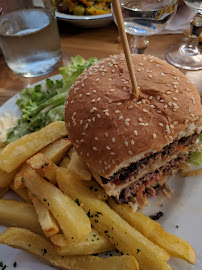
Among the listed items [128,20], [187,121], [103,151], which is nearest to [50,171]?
[103,151]

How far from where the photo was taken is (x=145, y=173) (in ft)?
6.49

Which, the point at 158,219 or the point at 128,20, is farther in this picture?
the point at 128,20

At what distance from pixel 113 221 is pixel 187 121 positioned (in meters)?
0.79

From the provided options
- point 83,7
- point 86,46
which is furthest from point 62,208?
point 83,7

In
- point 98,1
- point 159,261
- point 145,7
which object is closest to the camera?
point 159,261

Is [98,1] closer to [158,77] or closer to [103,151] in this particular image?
[158,77]

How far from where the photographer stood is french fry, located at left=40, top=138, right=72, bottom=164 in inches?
78.0

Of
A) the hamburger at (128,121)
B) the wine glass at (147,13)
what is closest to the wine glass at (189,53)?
the wine glass at (147,13)

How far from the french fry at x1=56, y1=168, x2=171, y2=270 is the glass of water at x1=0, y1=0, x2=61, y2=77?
170 centimetres

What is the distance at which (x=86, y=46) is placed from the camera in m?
3.49

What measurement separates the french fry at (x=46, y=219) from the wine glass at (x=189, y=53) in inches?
93.2

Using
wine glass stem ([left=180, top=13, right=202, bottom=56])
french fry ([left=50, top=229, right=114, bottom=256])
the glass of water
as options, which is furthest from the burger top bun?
wine glass stem ([left=180, top=13, right=202, bottom=56])

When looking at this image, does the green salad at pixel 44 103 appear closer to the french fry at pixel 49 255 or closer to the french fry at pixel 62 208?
the french fry at pixel 62 208

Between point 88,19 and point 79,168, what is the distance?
2315 mm
